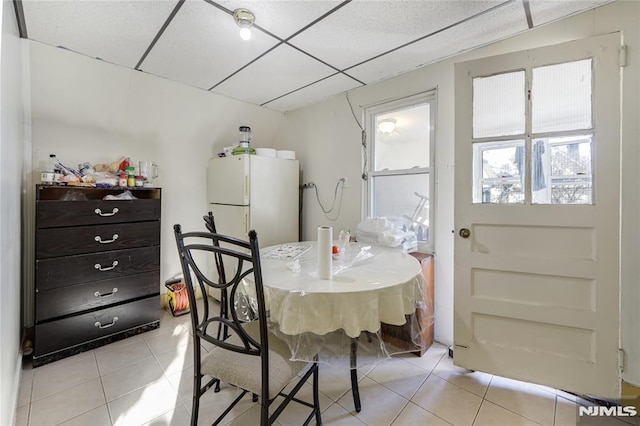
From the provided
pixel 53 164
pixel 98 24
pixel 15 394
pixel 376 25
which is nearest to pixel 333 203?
pixel 376 25

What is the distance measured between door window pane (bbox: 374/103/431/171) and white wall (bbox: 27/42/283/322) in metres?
1.47

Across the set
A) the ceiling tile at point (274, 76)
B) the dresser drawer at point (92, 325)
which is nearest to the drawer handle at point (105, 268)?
the dresser drawer at point (92, 325)

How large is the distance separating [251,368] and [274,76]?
227 cm

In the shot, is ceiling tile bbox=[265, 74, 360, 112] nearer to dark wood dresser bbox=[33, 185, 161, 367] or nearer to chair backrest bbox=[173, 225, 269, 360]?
dark wood dresser bbox=[33, 185, 161, 367]

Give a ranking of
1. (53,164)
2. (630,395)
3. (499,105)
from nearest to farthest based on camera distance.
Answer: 1. (630,395)
2. (499,105)
3. (53,164)

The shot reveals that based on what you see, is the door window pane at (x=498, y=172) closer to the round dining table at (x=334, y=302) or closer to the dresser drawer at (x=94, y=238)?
the round dining table at (x=334, y=302)

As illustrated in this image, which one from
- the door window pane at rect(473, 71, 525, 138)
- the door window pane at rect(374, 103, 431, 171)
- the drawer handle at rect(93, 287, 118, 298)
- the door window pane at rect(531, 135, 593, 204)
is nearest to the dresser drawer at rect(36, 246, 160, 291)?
the drawer handle at rect(93, 287, 118, 298)

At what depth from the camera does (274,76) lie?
2438 millimetres

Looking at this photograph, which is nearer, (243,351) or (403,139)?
(243,351)

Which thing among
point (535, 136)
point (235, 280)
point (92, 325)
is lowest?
point (92, 325)

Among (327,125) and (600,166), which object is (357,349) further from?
(327,125)

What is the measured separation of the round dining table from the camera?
1138 mm

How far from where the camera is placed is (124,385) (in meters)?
1.74

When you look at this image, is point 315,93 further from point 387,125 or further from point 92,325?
point 92,325
